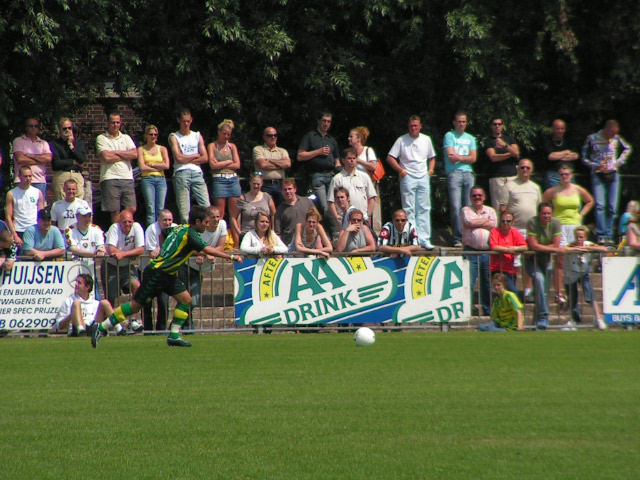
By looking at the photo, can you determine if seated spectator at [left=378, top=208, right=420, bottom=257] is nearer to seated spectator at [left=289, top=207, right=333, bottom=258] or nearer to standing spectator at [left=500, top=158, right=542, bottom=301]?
seated spectator at [left=289, top=207, right=333, bottom=258]

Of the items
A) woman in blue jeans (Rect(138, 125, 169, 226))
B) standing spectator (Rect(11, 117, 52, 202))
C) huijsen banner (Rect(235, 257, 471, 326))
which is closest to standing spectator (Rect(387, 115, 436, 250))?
huijsen banner (Rect(235, 257, 471, 326))

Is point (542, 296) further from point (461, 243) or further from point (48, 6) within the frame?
point (48, 6)

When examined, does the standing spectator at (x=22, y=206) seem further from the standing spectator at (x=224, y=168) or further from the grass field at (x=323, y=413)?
the grass field at (x=323, y=413)

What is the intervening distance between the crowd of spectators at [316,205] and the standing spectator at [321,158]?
2 centimetres

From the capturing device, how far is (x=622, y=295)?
16.0 m

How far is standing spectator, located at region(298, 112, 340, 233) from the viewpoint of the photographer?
1755 centimetres

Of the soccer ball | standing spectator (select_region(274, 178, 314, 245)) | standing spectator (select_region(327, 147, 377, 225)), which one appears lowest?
the soccer ball

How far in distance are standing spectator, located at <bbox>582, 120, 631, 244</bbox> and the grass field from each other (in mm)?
6800

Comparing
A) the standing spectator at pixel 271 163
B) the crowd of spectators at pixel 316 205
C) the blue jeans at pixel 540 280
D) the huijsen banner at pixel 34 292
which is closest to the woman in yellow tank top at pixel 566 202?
the crowd of spectators at pixel 316 205

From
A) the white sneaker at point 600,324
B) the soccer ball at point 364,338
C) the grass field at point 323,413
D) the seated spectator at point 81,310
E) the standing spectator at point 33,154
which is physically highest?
the standing spectator at point 33,154

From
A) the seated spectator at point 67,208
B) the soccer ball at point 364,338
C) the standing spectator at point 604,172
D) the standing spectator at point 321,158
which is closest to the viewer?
the soccer ball at point 364,338

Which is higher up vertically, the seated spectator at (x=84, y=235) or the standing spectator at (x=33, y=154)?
the standing spectator at (x=33, y=154)

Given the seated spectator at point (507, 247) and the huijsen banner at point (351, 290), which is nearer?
the huijsen banner at point (351, 290)

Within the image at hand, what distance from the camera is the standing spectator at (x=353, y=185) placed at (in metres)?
17.1
